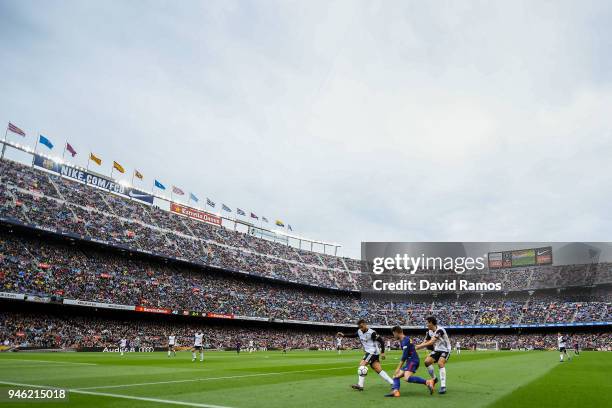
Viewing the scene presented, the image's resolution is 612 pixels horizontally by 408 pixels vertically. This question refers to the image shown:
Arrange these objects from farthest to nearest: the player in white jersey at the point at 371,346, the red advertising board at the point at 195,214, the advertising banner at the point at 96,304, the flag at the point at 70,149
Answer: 1. the red advertising board at the point at 195,214
2. the flag at the point at 70,149
3. the advertising banner at the point at 96,304
4. the player in white jersey at the point at 371,346

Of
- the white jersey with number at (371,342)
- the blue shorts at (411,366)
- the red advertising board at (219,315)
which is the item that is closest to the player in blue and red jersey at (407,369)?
the blue shorts at (411,366)

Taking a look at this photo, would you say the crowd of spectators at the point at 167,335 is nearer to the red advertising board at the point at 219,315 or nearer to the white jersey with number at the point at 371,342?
the red advertising board at the point at 219,315

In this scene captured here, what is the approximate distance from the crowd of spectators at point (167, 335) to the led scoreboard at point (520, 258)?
17912 mm

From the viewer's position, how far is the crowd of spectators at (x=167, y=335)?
139ft

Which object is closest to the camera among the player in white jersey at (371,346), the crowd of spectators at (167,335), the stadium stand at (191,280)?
the player in white jersey at (371,346)

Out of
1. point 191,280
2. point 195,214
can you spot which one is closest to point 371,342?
point 191,280

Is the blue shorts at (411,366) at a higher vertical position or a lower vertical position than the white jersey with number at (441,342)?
lower

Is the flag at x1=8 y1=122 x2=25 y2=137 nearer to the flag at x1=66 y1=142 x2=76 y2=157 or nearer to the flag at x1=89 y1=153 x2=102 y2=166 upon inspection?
the flag at x1=66 y1=142 x2=76 y2=157

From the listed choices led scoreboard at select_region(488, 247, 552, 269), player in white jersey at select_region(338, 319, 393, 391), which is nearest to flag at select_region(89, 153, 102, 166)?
player in white jersey at select_region(338, 319, 393, 391)

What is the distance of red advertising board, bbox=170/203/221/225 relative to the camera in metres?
73.3

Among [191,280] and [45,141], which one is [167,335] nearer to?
[191,280]

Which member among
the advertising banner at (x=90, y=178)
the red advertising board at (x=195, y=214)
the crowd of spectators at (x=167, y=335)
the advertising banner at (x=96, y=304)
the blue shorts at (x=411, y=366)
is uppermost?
the advertising banner at (x=90, y=178)

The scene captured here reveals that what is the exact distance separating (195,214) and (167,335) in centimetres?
2593

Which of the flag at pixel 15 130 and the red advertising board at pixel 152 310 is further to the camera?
the red advertising board at pixel 152 310
